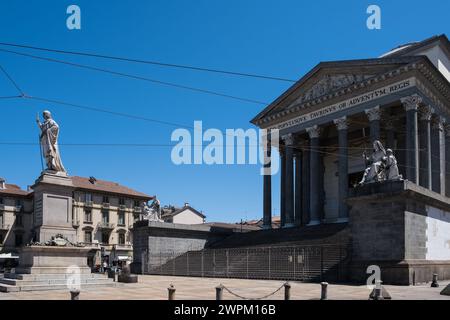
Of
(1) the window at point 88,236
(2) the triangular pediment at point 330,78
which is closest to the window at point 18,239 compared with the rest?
(1) the window at point 88,236

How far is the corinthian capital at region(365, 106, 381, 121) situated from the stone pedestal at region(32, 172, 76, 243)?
25427 mm

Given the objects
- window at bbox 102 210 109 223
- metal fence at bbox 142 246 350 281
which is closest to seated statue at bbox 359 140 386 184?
metal fence at bbox 142 246 350 281

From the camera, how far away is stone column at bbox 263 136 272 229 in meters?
43.5

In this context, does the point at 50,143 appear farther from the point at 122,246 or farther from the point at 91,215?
the point at 122,246

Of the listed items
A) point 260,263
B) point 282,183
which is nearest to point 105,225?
point 282,183

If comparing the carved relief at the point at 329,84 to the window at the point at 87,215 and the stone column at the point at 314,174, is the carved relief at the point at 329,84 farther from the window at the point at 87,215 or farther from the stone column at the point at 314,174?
the window at the point at 87,215

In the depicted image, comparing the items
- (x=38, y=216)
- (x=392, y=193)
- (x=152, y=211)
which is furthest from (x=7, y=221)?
(x=392, y=193)

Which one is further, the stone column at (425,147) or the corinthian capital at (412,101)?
the stone column at (425,147)

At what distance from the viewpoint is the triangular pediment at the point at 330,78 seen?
35.5 m

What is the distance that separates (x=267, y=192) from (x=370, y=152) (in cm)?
1047

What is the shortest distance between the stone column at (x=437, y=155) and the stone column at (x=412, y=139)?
3157 mm

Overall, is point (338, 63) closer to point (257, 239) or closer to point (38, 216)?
point (257, 239)

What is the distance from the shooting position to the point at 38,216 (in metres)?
17.2
